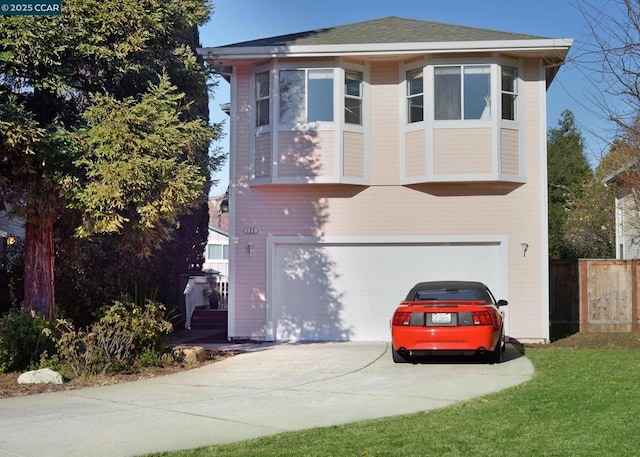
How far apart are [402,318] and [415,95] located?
654 cm

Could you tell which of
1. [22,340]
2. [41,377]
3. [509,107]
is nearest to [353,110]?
[509,107]

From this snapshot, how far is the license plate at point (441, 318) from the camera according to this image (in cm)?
1222

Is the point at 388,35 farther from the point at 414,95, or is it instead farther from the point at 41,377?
the point at 41,377

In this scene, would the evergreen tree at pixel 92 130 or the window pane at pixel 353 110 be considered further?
the window pane at pixel 353 110

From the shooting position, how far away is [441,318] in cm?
1224

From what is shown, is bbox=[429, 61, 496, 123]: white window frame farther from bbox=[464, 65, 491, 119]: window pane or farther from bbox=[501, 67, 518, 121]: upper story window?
bbox=[501, 67, 518, 121]: upper story window

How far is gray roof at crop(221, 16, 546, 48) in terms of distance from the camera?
1707cm

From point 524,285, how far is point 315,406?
361 inches

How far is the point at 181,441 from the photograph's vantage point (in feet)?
24.0

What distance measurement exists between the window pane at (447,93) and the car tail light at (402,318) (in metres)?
5.89

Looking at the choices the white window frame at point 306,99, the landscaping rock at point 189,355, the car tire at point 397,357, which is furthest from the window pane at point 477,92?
the landscaping rock at point 189,355

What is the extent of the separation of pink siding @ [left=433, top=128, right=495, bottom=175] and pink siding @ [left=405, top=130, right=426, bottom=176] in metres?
0.31

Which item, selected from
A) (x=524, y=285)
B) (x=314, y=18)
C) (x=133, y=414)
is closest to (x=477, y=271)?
(x=524, y=285)

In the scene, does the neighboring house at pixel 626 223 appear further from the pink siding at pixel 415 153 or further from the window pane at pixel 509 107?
the pink siding at pixel 415 153
